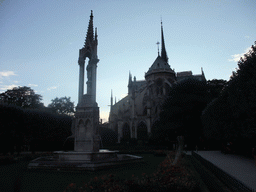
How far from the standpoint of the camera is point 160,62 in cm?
6316

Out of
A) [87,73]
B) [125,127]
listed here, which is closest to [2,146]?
[87,73]

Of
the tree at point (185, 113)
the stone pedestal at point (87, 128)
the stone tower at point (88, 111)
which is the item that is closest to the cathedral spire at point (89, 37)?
the stone tower at point (88, 111)

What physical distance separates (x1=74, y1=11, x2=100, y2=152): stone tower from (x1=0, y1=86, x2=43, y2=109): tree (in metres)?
35.7

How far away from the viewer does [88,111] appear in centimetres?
1234

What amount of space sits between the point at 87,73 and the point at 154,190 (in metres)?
10.9

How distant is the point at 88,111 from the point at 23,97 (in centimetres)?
4153

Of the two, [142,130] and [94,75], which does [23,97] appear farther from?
[94,75]

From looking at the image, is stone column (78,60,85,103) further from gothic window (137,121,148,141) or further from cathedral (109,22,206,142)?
gothic window (137,121,148,141)

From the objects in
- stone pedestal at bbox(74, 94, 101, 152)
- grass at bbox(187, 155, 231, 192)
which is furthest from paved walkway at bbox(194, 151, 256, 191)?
stone pedestal at bbox(74, 94, 101, 152)

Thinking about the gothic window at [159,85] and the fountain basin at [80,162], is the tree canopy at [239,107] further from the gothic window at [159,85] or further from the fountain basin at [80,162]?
the gothic window at [159,85]

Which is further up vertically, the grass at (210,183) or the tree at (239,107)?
the tree at (239,107)

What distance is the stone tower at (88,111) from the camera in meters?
12.0

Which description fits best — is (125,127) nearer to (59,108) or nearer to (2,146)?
(59,108)

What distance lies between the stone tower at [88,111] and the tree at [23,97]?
3570 cm
